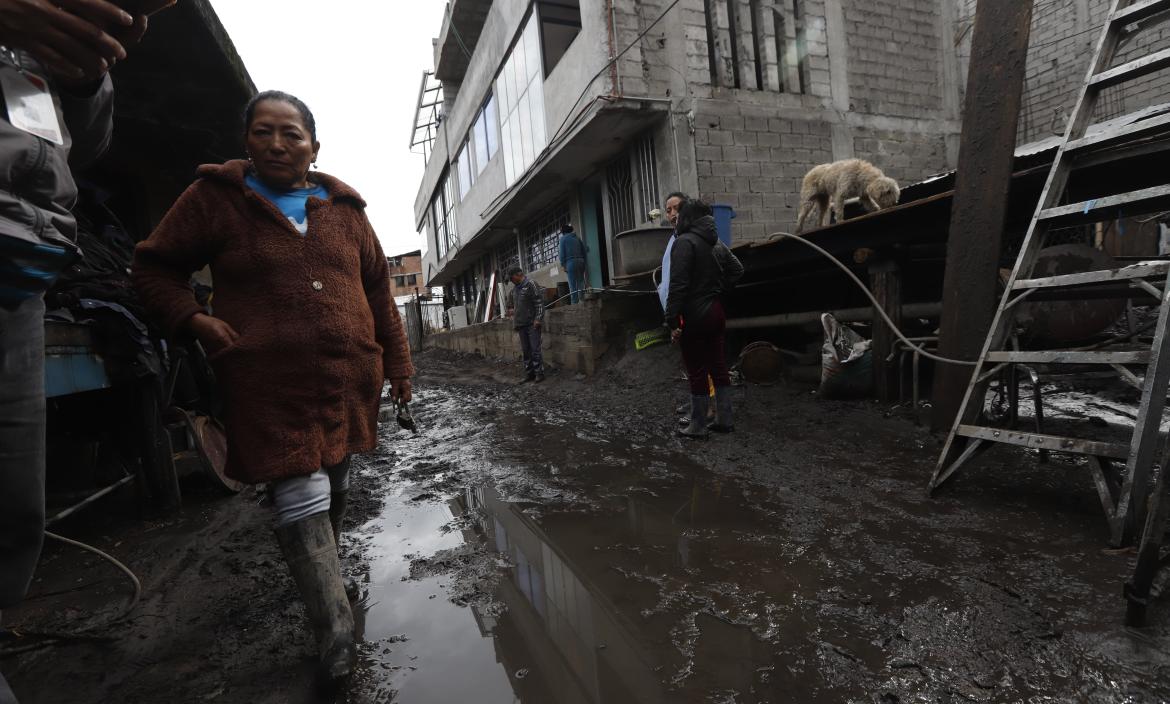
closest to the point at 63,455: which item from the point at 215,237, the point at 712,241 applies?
the point at 215,237

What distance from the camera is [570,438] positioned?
15.4 ft

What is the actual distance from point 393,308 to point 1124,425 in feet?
15.9

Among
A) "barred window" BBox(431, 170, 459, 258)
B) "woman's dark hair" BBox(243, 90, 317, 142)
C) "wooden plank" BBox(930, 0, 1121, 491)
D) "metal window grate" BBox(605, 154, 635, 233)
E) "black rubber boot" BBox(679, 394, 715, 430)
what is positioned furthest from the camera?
"barred window" BBox(431, 170, 459, 258)

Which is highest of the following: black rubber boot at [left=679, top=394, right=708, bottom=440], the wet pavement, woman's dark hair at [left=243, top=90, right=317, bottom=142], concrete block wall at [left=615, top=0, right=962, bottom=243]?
concrete block wall at [left=615, top=0, right=962, bottom=243]

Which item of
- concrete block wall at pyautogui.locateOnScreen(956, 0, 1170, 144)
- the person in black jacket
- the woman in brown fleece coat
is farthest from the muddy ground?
concrete block wall at pyautogui.locateOnScreen(956, 0, 1170, 144)

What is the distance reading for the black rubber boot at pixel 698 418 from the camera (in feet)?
14.3

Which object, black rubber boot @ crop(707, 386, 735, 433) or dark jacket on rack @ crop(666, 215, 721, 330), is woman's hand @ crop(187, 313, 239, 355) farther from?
black rubber boot @ crop(707, 386, 735, 433)

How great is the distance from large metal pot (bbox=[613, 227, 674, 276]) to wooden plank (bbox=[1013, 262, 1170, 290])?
471 centimetres

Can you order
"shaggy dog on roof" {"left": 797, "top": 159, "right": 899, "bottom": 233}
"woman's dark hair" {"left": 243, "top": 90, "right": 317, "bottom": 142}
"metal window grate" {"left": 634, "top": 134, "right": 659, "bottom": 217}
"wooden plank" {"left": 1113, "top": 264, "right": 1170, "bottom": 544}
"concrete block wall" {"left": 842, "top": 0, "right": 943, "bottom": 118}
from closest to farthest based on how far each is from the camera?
"woman's dark hair" {"left": 243, "top": 90, "right": 317, "bottom": 142} < "wooden plank" {"left": 1113, "top": 264, "right": 1170, "bottom": 544} < "shaggy dog on roof" {"left": 797, "top": 159, "right": 899, "bottom": 233} < "metal window grate" {"left": 634, "top": 134, "right": 659, "bottom": 217} < "concrete block wall" {"left": 842, "top": 0, "right": 943, "bottom": 118}

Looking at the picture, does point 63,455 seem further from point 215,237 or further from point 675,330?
point 675,330

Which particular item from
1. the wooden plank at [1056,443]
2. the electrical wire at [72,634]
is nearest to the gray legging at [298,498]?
the electrical wire at [72,634]

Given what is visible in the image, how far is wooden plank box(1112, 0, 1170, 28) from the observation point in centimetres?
252

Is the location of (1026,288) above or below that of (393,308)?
below

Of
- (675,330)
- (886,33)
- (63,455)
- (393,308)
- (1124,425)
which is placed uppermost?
(886,33)
